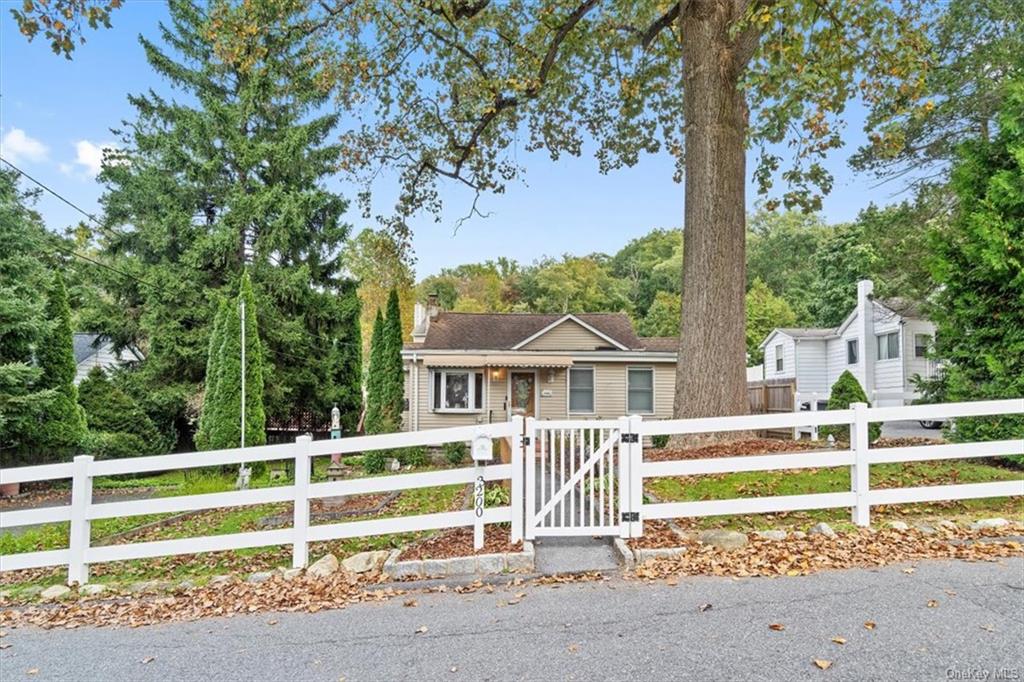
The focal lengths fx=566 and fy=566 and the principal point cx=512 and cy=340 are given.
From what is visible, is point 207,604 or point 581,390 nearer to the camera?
point 207,604

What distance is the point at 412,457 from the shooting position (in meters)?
12.9

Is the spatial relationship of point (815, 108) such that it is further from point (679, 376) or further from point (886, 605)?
point (886, 605)

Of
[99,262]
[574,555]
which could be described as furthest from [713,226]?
[99,262]

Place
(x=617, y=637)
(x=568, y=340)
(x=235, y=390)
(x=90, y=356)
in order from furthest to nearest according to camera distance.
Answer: (x=90, y=356), (x=568, y=340), (x=235, y=390), (x=617, y=637)

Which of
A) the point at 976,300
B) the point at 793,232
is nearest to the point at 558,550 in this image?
the point at 976,300

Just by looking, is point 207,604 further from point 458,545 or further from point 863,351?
point 863,351

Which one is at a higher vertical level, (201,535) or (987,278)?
(987,278)

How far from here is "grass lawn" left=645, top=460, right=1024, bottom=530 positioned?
5117 mm

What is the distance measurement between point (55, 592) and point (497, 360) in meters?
11.6

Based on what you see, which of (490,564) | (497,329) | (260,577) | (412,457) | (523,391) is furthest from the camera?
(497,329)

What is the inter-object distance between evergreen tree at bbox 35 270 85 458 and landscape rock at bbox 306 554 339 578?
10.7m

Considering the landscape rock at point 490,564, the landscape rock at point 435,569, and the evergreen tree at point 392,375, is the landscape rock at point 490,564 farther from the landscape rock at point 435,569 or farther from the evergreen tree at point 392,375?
the evergreen tree at point 392,375

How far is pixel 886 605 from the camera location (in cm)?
350

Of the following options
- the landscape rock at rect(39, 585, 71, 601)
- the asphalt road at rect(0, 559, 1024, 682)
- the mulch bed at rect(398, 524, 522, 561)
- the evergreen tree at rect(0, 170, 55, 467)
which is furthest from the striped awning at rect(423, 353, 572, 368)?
the asphalt road at rect(0, 559, 1024, 682)
